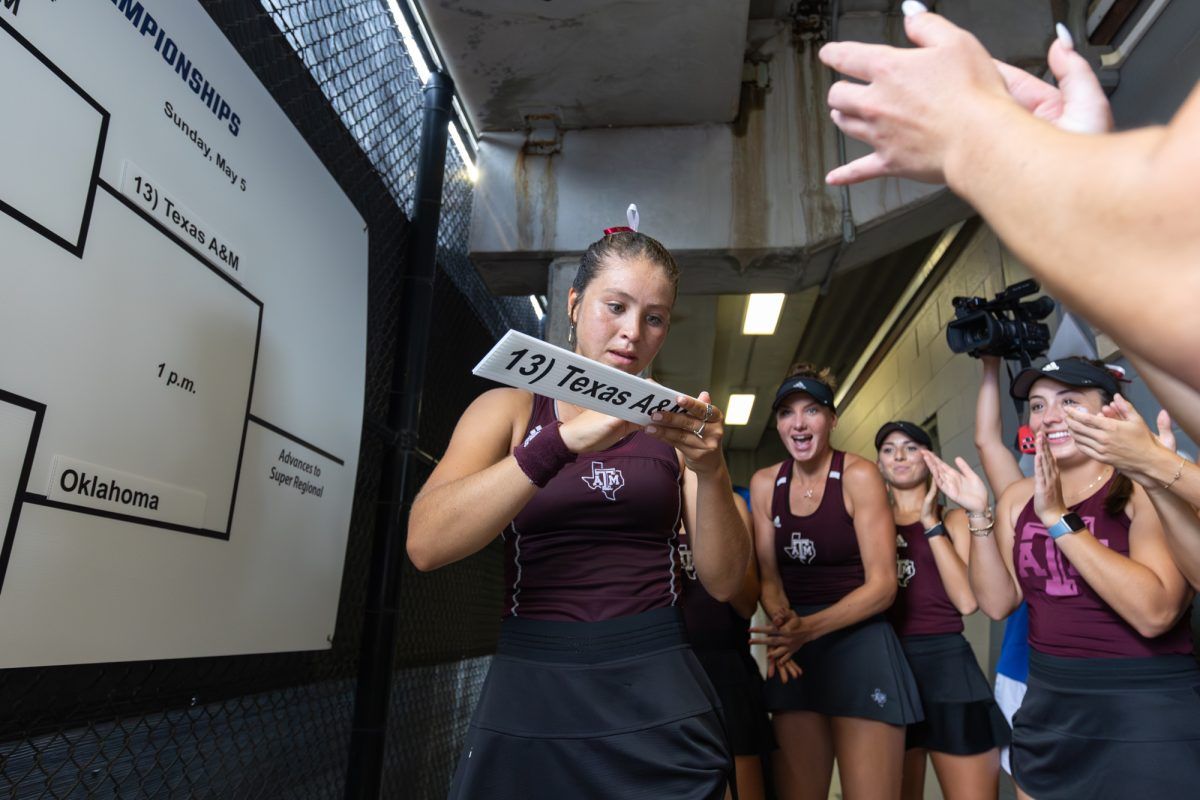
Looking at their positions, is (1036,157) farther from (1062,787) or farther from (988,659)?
(988,659)

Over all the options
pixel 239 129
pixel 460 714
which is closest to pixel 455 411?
pixel 460 714

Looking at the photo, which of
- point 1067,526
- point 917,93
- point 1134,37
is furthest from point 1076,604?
point 1134,37

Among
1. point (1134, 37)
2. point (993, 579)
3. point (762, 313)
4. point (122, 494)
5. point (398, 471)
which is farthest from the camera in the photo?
point (762, 313)

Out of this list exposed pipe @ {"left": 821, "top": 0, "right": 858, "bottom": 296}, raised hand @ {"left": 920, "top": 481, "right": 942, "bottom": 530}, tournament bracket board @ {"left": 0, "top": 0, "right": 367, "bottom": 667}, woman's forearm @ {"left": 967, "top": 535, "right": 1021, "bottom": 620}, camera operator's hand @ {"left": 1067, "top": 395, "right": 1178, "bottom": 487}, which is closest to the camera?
tournament bracket board @ {"left": 0, "top": 0, "right": 367, "bottom": 667}

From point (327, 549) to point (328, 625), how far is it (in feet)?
0.71

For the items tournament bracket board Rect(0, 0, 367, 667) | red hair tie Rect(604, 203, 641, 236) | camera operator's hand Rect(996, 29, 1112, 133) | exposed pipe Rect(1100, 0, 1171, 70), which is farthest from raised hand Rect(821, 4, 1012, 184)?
exposed pipe Rect(1100, 0, 1171, 70)

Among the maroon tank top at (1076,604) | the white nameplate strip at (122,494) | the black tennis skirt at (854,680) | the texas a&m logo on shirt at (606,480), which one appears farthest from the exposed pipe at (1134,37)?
the white nameplate strip at (122,494)

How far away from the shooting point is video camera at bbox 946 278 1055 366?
3.05 meters

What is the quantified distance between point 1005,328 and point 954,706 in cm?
152

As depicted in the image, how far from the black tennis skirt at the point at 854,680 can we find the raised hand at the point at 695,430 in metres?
1.60

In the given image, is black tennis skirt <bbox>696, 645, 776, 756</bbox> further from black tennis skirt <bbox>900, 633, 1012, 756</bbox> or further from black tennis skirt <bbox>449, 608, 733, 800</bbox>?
black tennis skirt <bbox>449, 608, 733, 800</bbox>

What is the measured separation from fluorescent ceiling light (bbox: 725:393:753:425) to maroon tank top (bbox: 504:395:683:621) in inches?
336

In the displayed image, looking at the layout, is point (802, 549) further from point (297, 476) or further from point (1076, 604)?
point (297, 476)

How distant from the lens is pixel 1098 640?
2004 millimetres
